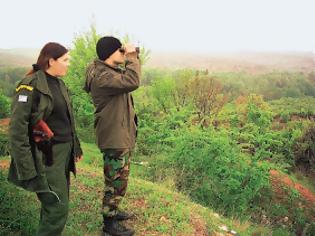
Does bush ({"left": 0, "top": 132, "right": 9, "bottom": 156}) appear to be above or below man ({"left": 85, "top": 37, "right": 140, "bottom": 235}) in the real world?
below

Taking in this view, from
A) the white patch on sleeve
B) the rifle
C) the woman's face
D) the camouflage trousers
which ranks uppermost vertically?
the woman's face

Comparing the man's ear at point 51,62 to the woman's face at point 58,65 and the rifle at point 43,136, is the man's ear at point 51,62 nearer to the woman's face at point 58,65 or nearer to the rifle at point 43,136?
the woman's face at point 58,65

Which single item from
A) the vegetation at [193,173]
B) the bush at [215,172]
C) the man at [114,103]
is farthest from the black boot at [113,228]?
the bush at [215,172]

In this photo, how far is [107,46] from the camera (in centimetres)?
417

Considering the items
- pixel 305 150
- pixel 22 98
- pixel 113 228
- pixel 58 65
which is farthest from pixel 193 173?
pixel 305 150

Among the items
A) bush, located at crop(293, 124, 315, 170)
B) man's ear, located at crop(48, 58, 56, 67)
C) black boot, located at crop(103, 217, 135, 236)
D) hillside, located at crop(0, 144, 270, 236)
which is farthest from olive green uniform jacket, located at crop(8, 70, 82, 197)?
bush, located at crop(293, 124, 315, 170)

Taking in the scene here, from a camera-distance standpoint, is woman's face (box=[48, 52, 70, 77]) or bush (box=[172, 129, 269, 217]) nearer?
woman's face (box=[48, 52, 70, 77])

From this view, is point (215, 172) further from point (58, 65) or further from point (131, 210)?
point (58, 65)

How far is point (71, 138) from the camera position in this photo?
3.72 m

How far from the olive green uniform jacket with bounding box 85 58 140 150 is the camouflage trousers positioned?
10cm

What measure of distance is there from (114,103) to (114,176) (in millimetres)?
762

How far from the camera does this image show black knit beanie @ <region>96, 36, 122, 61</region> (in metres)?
4.15

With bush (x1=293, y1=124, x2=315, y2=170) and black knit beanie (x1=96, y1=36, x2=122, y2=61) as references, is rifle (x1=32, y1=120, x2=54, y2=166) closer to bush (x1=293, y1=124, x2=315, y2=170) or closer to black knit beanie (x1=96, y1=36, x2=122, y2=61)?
black knit beanie (x1=96, y1=36, x2=122, y2=61)

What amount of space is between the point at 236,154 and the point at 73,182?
4814mm
